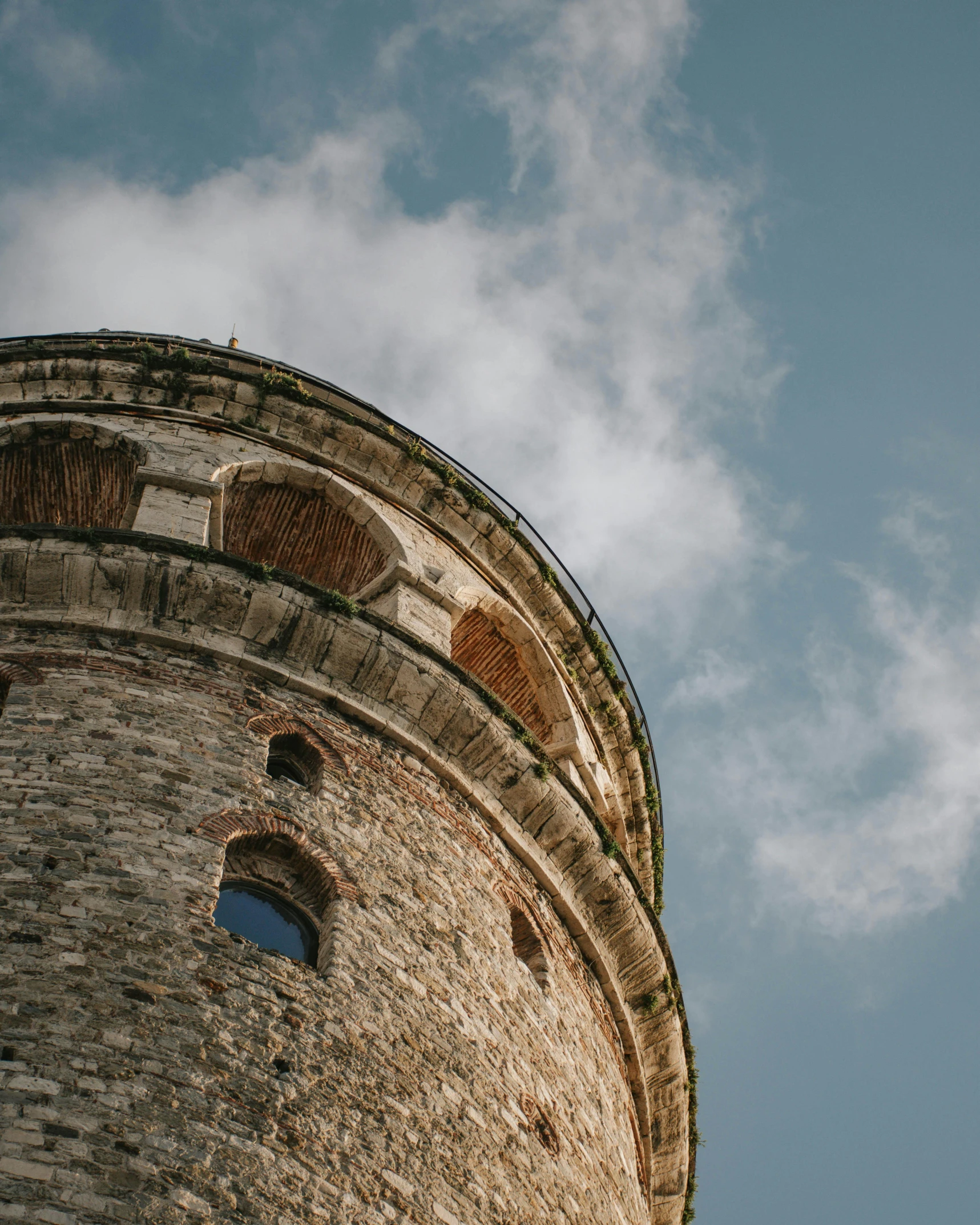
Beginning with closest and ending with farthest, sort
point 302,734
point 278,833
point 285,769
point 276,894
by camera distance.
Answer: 1. point 276,894
2. point 278,833
3. point 285,769
4. point 302,734

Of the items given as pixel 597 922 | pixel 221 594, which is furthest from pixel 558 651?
pixel 221 594

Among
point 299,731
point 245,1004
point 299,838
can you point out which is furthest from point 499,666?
point 245,1004

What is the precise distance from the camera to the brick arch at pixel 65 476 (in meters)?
14.5

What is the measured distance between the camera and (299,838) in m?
9.55

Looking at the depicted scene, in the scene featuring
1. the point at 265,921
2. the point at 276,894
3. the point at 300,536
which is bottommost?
the point at 265,921

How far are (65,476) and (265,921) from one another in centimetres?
701

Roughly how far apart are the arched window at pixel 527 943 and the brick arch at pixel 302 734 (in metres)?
1.70

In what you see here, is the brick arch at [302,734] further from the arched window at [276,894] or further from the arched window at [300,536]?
the arched window at [300,536]

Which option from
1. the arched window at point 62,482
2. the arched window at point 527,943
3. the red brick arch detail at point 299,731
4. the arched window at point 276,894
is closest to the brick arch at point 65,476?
the arched window at point 62,482

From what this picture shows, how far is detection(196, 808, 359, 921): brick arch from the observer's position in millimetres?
9250

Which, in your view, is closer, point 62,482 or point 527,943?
point 527,943

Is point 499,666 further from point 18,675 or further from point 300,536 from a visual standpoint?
point 18,675

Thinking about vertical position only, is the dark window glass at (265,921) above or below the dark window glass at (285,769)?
below

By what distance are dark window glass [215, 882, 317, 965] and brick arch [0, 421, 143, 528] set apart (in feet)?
20.2
